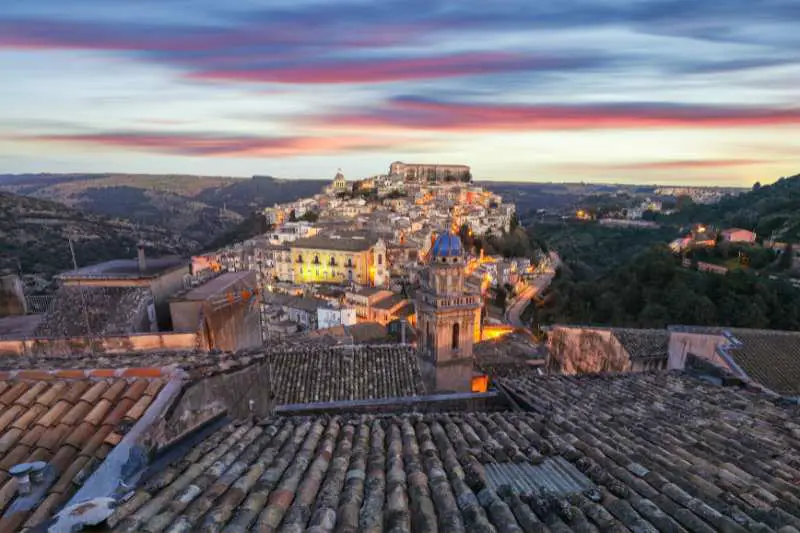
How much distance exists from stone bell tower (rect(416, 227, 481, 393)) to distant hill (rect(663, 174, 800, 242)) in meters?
43.7

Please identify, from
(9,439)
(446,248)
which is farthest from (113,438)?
(446,248)

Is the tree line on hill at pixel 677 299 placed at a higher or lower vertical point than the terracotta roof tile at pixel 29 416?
lower

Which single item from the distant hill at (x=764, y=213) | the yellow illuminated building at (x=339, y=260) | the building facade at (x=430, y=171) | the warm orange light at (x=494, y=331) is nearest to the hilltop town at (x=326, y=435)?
the warm orange light at (x=494, y=331)

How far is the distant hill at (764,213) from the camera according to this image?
49678 mm

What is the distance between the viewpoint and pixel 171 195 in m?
154

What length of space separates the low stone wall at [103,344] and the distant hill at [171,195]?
92256 mm

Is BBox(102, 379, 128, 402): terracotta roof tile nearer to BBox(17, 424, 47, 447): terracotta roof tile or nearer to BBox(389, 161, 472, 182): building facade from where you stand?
BBox(17, 424, 47, 447): terracotta roof tile

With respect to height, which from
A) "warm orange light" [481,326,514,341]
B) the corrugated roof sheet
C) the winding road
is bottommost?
the winding road

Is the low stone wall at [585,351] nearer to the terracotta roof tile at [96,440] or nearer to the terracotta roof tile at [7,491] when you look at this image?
the terracotta roof tile at [96,440]

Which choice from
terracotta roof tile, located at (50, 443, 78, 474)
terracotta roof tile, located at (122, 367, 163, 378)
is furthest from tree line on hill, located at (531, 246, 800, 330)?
terracotta roof tile, located at (50, 443, 78, 474)

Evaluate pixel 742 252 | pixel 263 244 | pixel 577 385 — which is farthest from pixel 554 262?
pixel 577 385

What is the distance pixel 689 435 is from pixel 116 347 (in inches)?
348

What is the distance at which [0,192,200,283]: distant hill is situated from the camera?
142 feet

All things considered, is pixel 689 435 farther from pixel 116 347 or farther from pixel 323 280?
pixel 323 280
